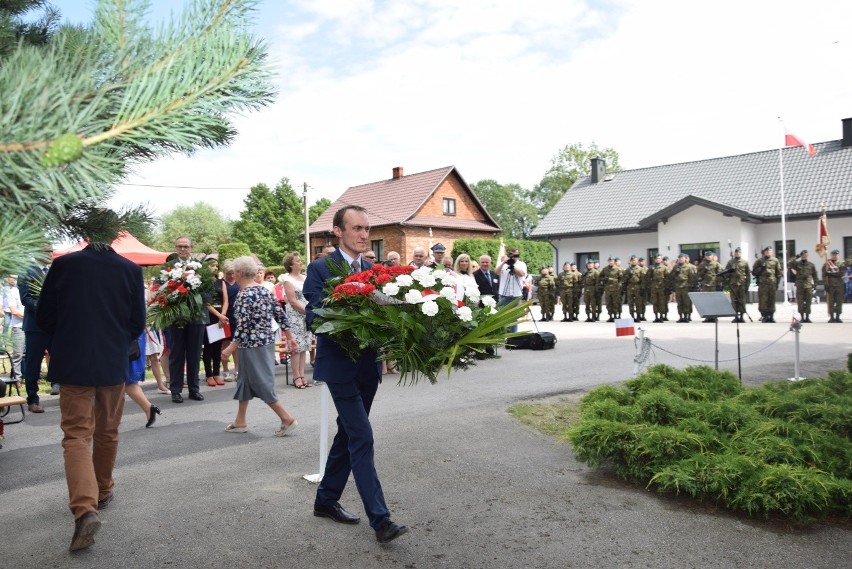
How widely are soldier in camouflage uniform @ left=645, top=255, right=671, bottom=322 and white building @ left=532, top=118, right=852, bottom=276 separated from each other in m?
12.6

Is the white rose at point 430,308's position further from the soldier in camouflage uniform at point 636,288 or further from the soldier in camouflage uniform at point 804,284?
the soldier in camouflage uniform at point 636,288

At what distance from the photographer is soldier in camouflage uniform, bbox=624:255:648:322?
22.4 meters

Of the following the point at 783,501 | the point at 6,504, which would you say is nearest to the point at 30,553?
the point at 6,504

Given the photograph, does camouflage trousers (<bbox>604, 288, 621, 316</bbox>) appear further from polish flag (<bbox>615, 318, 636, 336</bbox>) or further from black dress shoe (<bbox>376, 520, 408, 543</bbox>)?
black dress shoe (<bbox>376, 520, 408, 543</bbox>)

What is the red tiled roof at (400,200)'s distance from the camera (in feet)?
147

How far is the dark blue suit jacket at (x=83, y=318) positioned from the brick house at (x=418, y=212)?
125 feet

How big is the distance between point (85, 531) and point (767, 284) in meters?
20.4

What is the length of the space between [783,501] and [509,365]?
7598 millimetres

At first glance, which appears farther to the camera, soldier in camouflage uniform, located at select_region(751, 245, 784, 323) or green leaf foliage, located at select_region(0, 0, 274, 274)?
soldier in camouflage uniform, located at select_region(751, 245, 784, 323)

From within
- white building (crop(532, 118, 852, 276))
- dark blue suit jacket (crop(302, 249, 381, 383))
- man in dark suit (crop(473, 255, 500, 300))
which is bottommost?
dark blue suit jacket (crop(302, 249, 381, 383))

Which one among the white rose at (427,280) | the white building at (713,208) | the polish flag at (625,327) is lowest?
the polish flag at (625,327)

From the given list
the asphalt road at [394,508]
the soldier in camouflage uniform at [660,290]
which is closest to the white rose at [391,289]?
the asphalt road at [394,508]

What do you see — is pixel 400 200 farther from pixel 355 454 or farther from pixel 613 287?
pixel 355 454

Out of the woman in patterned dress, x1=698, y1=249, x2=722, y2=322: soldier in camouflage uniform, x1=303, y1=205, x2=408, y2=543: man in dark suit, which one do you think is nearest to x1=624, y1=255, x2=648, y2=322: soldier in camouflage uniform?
x1=698, y1=249, x2=722, y2=322: soldier in camouflage uniform
